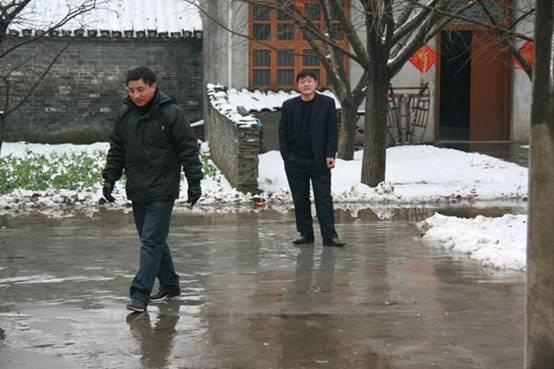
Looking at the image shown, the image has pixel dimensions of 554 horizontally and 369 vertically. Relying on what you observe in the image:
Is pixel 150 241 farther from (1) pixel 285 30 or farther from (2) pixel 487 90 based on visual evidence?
(2) pixel 487 90

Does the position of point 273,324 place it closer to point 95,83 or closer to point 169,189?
point 169,189

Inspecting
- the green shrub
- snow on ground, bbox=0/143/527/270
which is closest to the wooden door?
snow on ground, bbox=0/143/527/270

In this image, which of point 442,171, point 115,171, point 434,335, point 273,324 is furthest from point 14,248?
point 442,171

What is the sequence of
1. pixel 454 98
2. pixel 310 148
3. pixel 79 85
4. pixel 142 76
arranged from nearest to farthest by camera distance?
pixel 142 76 → pixel 310 148 → pixel 79 85 → pixel 454 98

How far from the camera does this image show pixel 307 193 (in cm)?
1041

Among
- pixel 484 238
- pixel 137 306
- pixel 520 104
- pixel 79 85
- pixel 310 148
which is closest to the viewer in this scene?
pixel 137 306

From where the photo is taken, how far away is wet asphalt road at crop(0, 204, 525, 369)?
6.22 meters

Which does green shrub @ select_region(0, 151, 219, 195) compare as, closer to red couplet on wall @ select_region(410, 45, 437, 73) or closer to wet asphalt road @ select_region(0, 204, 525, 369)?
wet asphalt road @ select_region(0, 204, 525, 369)

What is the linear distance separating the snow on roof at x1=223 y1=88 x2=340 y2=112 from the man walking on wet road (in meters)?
13.9

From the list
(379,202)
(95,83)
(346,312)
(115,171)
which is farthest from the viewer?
(95,83)

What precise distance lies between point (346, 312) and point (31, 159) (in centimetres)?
1391

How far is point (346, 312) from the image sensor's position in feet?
24.1

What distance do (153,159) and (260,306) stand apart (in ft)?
4.17

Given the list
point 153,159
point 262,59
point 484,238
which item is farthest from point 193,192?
point 262,59
